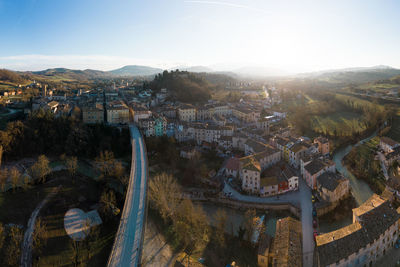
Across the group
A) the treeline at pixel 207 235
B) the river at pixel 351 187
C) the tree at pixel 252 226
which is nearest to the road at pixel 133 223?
the treeline at pixel 207 235

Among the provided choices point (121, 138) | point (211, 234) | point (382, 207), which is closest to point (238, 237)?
point (211, 234)

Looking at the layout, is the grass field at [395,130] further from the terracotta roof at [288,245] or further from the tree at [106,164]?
the tree at [106,164]

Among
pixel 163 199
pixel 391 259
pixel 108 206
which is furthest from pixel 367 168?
pixel 108 206

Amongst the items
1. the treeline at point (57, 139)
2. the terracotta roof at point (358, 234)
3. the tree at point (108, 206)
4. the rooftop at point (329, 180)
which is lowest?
the tree at point (108, 206)

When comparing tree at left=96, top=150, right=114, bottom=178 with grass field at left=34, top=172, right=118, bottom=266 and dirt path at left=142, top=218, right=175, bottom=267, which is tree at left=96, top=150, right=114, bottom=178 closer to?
grass field at left=34, top=172, right=118, bottom=266

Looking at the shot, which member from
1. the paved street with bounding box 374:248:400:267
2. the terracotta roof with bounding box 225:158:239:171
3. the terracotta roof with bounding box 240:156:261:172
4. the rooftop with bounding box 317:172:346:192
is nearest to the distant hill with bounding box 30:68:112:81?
the terracotta roof with bounding box 225:158:239:171

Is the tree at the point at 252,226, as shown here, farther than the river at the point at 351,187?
No

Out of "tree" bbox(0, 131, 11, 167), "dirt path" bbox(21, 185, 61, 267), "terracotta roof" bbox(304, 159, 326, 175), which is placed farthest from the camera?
"tree" bbox(0, 131, 11, 167)
